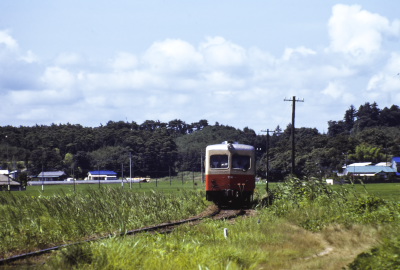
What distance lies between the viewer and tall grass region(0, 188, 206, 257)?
13.5 meters

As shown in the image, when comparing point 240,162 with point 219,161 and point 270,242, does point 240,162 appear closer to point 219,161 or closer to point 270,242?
point 219,161

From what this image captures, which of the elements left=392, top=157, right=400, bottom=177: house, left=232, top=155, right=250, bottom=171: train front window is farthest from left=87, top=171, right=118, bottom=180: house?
left=232, top=155, right=250, bottom=171: train front window

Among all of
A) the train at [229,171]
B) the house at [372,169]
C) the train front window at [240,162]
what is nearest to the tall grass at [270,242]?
the train at [229,171]

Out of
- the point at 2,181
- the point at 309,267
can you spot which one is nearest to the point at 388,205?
the point at 309,267

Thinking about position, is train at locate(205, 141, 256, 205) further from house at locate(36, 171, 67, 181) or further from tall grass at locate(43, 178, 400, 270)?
house at locate(36, 171, 67, 181)

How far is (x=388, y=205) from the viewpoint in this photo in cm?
1669

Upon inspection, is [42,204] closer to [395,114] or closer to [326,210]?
[326,210]

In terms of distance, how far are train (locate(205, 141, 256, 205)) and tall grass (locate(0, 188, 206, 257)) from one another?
4172mm

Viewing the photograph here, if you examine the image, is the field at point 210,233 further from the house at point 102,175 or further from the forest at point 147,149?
the house at point 102,175

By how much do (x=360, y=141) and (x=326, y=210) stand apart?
115m

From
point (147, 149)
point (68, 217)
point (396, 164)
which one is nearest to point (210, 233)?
point (68, 217)

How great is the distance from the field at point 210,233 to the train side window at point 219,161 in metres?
3.37


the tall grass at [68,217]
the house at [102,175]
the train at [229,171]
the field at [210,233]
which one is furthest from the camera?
the house at [102,175]

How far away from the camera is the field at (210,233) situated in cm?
953
